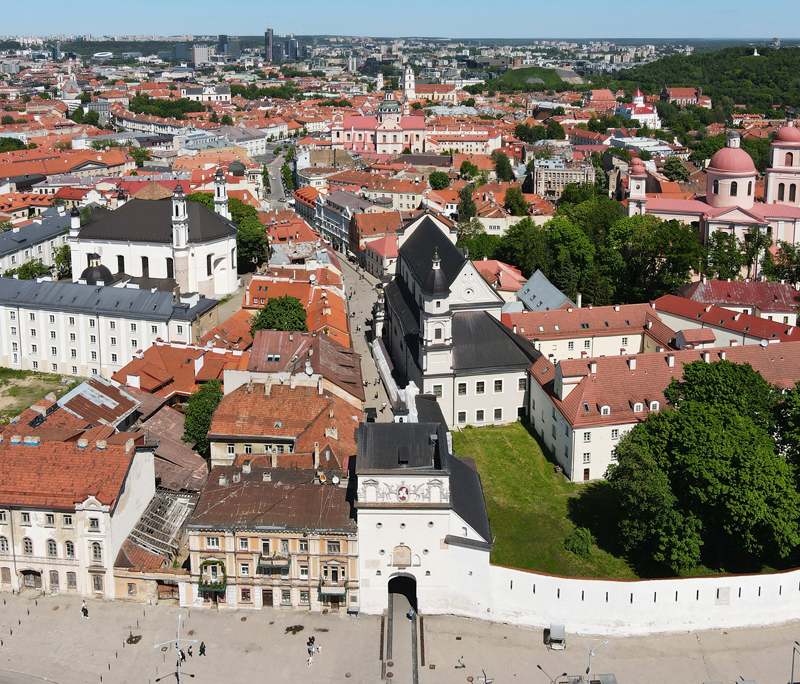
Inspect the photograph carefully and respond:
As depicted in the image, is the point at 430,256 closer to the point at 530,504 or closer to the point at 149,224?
the point at 530,504

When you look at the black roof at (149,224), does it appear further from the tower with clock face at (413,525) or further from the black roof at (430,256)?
the tower with clock face at (413,525)

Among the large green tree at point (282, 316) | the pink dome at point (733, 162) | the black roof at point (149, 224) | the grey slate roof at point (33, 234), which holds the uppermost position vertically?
the pink dome at point (733, 162)

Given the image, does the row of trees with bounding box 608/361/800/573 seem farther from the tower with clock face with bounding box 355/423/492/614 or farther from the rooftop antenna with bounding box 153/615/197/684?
the rooftop antenna with bounding box 153/615/197/684

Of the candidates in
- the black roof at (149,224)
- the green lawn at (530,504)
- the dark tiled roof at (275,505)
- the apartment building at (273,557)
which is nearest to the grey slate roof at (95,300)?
the black roof at (149,224)

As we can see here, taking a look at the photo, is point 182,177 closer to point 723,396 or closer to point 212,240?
point 212,240

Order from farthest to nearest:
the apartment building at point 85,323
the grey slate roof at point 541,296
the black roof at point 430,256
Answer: the grey slate roof at point 541,296 → the apartment building at point 85,323 → the black roof at point 430,256

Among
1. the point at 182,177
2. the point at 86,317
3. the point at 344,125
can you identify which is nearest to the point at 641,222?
the point at 86,317
